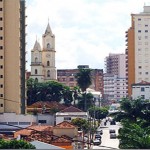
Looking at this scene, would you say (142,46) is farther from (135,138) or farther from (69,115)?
(135,138)

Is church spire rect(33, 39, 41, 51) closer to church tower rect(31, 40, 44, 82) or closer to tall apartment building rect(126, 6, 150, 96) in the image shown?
church tower rect(31, 40, 44, 82)

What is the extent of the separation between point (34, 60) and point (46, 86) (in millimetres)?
10394

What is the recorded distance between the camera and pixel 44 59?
106 metres

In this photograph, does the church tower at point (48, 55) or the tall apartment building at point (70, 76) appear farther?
the tall apartment building at point (70, 76)

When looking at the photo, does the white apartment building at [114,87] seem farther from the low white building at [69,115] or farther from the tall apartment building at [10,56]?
the tall apartment building at [10,56]

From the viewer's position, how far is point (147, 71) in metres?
102

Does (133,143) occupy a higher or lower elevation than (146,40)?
lower

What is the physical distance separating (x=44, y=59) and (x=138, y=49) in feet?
44.4

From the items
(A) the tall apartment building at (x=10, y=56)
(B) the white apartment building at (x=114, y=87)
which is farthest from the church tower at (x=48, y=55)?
(B) the white apartment building at (x=114, y=87)

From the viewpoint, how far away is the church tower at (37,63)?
106m

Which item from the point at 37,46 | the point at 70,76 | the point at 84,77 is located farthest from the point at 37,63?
the point at 70,76

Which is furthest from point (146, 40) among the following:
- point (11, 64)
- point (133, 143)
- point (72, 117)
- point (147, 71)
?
point (133, 143)

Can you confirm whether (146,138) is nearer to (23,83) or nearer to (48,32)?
(23,83)

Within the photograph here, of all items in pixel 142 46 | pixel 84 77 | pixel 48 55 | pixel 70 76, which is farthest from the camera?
pixel 70 76
